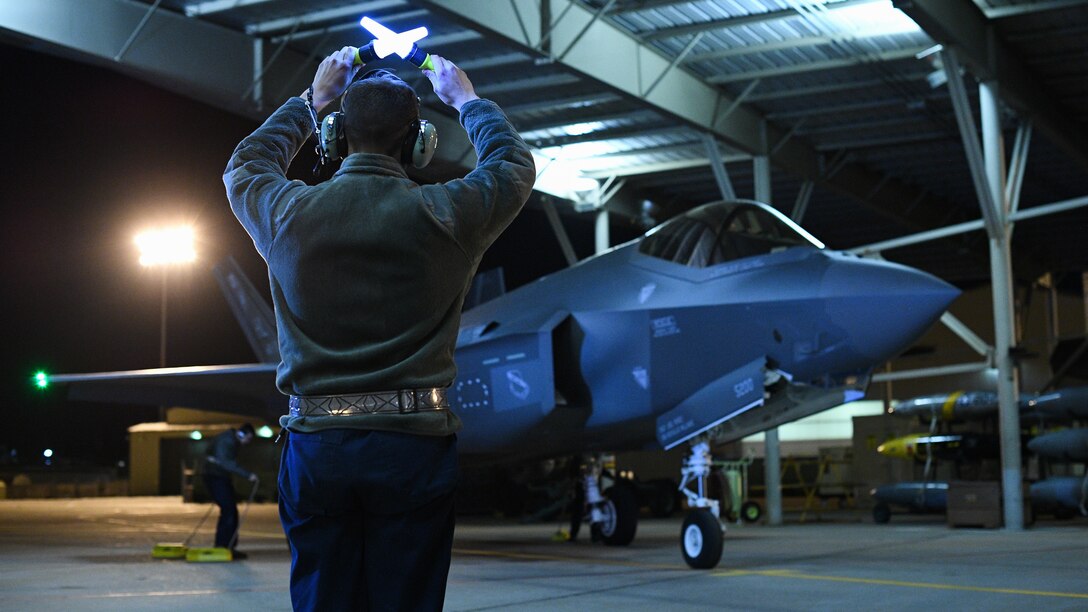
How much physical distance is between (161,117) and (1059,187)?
23394mm

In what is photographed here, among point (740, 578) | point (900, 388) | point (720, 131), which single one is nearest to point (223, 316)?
point (900, 388)

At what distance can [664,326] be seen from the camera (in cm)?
1073

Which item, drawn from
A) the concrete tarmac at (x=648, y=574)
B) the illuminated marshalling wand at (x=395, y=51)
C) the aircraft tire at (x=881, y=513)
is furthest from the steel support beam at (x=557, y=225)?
the illuminated marshalling wand at (x=395, y=51)

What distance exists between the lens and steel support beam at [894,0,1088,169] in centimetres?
1559

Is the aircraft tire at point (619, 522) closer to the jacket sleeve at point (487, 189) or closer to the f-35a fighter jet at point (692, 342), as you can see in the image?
the f-35a fighter jet at point (692, 342)

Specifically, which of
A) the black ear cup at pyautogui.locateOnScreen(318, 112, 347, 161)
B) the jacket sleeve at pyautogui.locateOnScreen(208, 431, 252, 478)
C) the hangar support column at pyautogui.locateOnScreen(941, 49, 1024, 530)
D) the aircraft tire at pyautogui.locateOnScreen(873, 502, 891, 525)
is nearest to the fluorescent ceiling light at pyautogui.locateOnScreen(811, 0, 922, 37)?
the hangar support column at pyautogui.locateOnScreen(941, 49, 1024, 530)

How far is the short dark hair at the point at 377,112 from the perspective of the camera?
109 inches

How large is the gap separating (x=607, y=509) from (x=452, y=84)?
11.2 m

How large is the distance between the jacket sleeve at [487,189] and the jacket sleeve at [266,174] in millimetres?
382

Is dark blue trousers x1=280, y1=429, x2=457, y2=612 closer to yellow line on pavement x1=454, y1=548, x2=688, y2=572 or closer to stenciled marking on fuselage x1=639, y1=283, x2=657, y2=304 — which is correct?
yellow line on pavement x1=454, y1=548, x2=688, y2=572

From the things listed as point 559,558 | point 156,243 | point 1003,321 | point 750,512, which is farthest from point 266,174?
point 156,243

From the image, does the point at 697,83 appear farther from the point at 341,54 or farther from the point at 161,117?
the point at 341,54

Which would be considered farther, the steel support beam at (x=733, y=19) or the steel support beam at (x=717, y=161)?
the steel support beam at (x=717, y=161)

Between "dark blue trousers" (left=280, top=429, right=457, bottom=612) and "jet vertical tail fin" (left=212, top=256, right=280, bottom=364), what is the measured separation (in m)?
15.5
